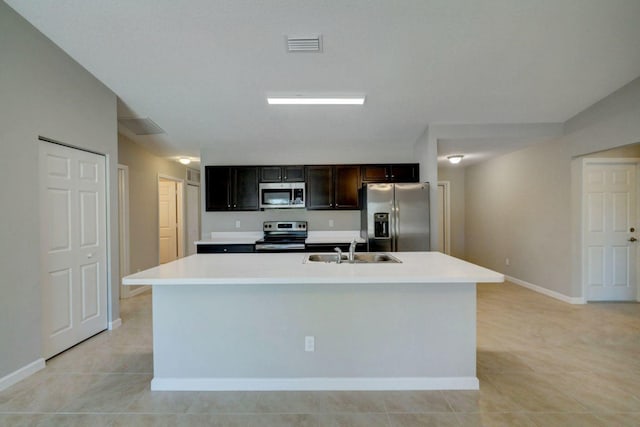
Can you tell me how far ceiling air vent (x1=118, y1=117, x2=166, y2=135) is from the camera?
3.95 metres

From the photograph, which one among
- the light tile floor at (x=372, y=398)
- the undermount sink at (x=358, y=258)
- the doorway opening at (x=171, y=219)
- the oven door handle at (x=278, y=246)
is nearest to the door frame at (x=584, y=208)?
the light tile floor at (x=372, y=398)

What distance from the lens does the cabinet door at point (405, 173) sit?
16.1 feet

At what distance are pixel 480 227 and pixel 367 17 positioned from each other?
5.30m

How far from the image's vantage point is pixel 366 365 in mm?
2234

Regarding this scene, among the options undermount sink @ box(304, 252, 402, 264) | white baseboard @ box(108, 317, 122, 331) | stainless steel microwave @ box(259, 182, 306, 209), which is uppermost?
stainless steel microwave @ box(259, 182, 306, 209)

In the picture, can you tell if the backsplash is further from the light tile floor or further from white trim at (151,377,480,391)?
white trim at (151,377,480,391)

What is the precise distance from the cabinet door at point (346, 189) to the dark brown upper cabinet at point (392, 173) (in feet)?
0.60

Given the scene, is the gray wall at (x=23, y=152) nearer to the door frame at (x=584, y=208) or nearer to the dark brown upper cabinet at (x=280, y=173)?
the dark brown upper cabinet at (x=280, y=173)

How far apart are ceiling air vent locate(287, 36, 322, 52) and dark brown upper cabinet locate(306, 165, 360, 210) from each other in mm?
2476

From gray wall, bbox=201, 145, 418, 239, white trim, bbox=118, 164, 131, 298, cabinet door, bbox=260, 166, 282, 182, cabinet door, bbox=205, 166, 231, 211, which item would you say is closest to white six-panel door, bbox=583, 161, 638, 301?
gray wall, bbox=201, 145, 418, 239

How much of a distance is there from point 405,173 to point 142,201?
14.1 feet

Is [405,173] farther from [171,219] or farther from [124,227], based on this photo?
[171,219]

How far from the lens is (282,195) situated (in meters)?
4.94

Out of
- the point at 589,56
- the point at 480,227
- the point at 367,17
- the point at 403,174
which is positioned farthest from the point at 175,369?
the point at 480,227
